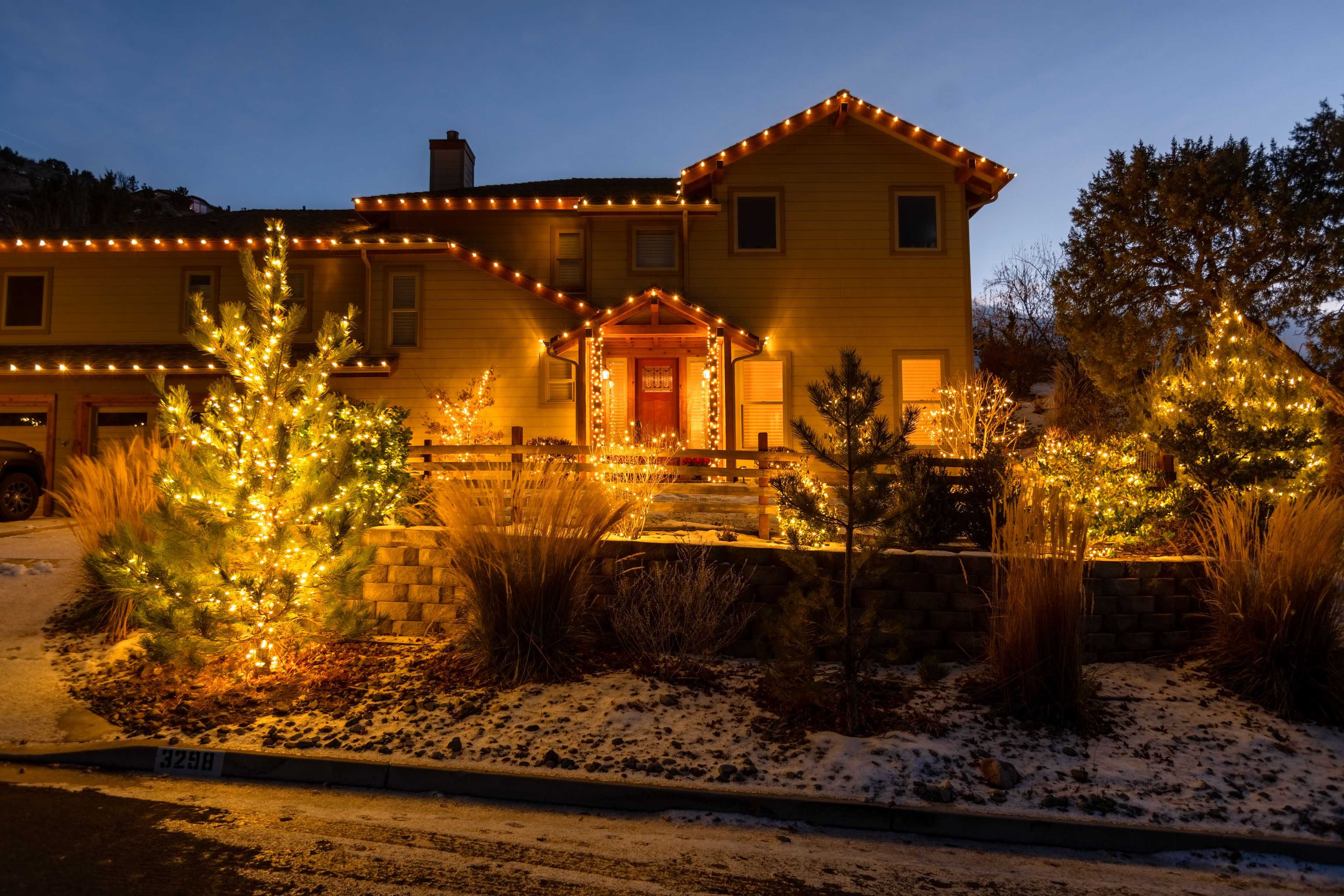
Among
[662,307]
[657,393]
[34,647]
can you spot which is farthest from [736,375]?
[34,647]

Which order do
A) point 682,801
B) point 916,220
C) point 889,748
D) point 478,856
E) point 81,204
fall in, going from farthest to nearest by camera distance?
point 81,204
point 916,220
point 889,748
point 682,801
point 478,856

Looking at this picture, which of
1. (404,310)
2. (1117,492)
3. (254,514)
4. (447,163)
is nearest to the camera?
(254,514)

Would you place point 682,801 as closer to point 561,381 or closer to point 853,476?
point 853,476

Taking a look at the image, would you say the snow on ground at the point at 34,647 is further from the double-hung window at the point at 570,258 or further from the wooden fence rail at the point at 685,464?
the double-hung window at the point at 570,258

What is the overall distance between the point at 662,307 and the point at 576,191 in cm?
503

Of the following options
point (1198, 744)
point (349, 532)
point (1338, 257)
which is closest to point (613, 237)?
point (349, 532)

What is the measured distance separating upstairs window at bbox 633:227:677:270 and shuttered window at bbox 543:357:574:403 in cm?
242

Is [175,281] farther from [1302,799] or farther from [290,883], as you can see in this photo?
[1302,799]

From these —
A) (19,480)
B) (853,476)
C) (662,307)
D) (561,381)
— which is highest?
(662,307)

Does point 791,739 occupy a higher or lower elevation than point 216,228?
lower

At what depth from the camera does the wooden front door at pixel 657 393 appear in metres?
15.0

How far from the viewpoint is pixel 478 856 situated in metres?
3.64

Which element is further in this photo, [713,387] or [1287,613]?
[713,387]

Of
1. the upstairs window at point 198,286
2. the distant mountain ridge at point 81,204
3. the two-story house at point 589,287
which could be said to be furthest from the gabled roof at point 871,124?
the distant mountain ridge at point 81,204
